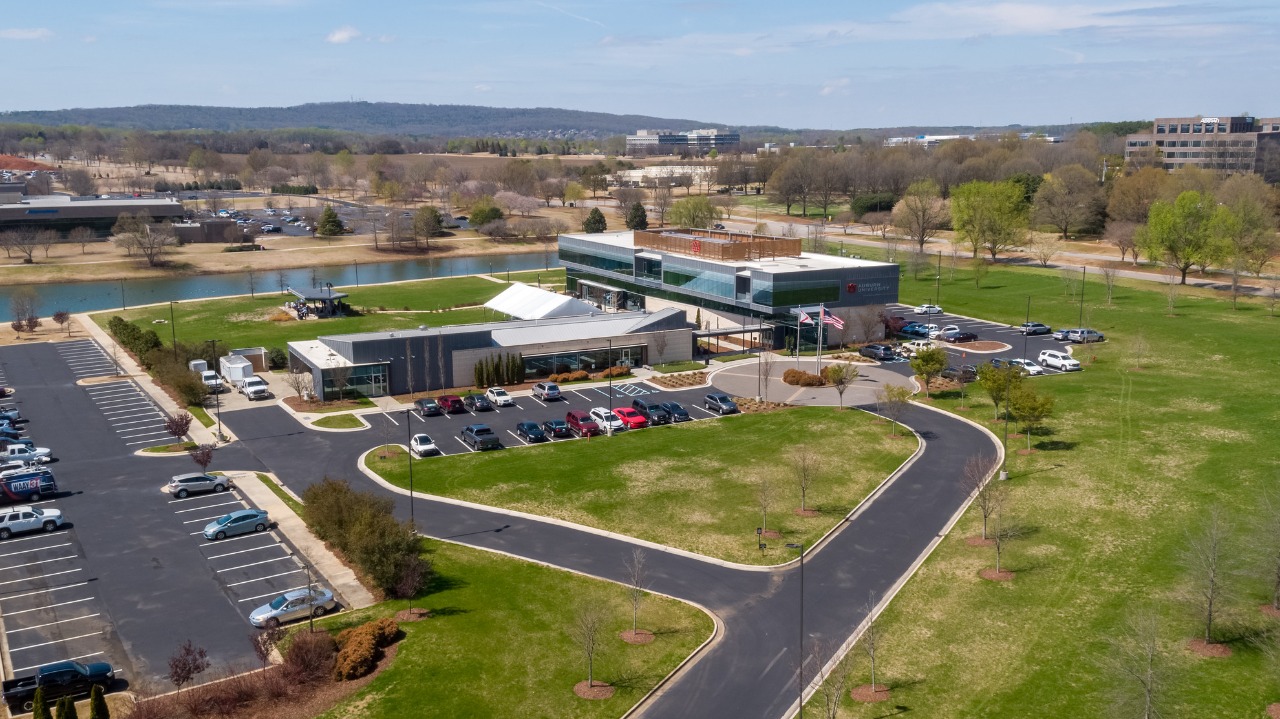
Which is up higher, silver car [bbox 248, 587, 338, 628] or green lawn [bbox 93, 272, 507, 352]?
green lawn [bbox 93, 272, 507, 352]

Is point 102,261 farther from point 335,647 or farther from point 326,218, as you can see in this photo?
point 335,647

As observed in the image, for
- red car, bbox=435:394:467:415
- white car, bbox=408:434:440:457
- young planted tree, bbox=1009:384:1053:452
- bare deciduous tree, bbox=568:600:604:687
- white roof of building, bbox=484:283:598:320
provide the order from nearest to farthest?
bare deciduous tree, bbox=568:600:604:687, young planted tree, bbox=1009:384:1053:452, white car, bbox=408:434:440:457, red car, bbox=435:394:467:415, white roof of building, bbox=484:283:598:320

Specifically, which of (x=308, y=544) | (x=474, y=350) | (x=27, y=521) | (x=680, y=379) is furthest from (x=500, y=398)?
(x=27, y=521)

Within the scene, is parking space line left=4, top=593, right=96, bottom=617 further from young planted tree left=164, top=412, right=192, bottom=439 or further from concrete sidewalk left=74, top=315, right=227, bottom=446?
concrete sidewalk left=74, top=315, right=227, bottom=446

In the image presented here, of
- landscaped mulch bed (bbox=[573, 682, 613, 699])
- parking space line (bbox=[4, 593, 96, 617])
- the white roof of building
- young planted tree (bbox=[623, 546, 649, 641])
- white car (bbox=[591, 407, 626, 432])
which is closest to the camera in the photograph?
landscaped mulch bed (bbox=[573, 682, 613, 699])

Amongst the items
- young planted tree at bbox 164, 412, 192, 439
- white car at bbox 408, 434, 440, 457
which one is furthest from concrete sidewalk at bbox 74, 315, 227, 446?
white car at bbox 408, 434, 440, 457

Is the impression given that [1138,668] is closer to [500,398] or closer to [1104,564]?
[1104,564]

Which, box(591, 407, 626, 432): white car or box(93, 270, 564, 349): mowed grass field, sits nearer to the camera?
box(591, 407, 626, 432): white car
